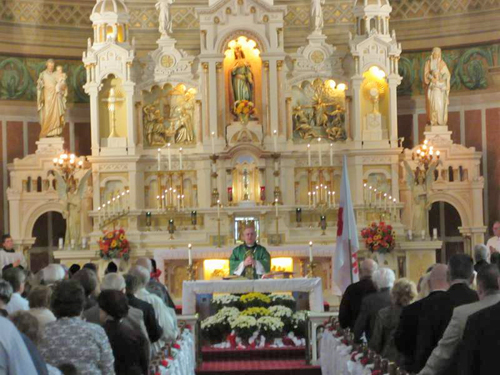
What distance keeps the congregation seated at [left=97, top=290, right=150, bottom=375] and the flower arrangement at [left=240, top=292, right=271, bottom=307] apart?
25.9 ft

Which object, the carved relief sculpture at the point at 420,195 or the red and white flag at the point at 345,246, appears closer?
the red and white flag at the point at 345,246

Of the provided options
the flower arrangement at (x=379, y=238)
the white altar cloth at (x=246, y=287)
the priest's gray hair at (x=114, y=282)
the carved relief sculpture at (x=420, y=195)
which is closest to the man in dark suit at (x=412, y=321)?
the priest's gray hair at (x=114, y=282)

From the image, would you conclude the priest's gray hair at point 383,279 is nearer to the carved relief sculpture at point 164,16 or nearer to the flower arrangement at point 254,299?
the flower arrangement at point 254,299

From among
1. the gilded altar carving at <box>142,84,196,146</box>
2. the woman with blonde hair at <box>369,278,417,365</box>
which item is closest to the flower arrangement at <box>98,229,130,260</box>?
the gilded altar carving at <box>142,84,196,146</box>

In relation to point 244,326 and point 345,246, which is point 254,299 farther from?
point 345,246

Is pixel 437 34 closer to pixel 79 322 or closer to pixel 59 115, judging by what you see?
pixel 59 115

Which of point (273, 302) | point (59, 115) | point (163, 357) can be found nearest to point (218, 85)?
point (59, 115)

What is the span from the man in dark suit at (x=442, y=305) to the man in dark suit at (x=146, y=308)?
2.95 metres

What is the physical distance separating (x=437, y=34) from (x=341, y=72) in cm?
330

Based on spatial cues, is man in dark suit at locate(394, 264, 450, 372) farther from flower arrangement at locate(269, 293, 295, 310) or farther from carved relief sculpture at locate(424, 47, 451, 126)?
carved relief sculpture at locate(424, 47, 451, 126)

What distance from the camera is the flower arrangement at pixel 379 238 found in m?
21.7

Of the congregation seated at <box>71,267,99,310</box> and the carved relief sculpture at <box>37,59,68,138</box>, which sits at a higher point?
the carved relief sculpture at <box>37,59,68,138</box>

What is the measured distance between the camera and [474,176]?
925 inches

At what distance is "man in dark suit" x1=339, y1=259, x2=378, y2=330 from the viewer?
11930 mm
